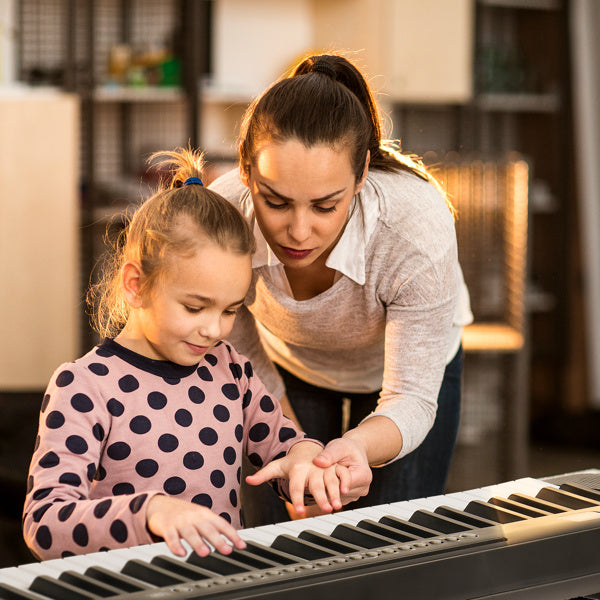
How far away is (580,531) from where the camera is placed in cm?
92

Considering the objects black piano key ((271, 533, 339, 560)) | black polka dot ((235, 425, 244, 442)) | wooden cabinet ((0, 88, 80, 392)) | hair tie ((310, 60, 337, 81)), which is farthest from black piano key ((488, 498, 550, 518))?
wooden cabinet ((0, 88, 80, 392))

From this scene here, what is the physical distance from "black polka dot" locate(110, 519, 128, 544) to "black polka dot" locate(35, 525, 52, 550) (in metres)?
0.08

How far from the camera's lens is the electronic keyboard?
0.75 meters

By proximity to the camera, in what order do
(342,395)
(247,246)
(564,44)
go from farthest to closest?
(564,44) → (342,395) → (247,246)

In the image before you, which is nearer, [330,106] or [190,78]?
[330,106]

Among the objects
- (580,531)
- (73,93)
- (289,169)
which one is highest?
(73,93)

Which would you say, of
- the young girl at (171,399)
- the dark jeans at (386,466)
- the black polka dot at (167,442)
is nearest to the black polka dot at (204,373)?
the young girl at (171,399)

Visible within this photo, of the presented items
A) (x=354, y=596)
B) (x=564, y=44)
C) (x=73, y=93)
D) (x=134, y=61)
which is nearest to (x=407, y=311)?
(x=354, y=596)

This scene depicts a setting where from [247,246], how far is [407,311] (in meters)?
0.29

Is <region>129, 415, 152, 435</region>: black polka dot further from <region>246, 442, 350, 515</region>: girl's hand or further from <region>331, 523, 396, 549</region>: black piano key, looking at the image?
<region>331, 523, 396, 549</region>: black piano key

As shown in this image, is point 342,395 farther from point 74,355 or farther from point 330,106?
point 74,355

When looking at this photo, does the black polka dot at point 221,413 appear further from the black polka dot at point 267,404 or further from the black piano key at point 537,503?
the black piano key at point 537,503

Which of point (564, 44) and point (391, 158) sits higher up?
point (564, 44)

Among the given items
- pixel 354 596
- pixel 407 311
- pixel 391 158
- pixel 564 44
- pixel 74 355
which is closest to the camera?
pixel 354 596
